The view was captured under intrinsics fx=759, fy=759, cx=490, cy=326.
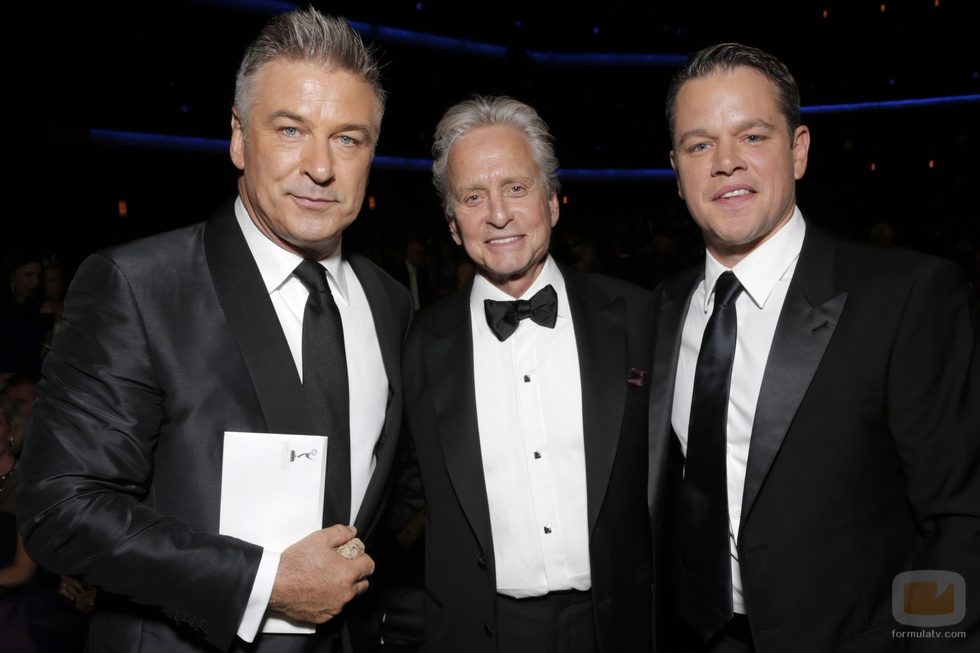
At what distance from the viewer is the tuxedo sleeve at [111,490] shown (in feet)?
4.58

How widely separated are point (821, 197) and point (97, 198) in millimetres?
7565

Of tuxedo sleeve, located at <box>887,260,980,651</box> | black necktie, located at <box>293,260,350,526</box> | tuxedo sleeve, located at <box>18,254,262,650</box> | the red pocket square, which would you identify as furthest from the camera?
the red pocket square

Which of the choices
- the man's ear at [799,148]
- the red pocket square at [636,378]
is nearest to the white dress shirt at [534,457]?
the red pocket square at [636,378]

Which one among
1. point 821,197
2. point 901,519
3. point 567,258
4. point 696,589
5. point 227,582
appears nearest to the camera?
point 227,582

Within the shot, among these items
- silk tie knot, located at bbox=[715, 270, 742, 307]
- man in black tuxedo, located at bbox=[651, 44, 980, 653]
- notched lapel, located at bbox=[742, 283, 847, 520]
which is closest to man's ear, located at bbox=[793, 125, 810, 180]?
man in black tuxedo, located at bbox=[651, 44, 980, 653]

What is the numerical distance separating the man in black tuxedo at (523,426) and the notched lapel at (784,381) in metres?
0.42

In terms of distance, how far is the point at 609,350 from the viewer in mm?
2152

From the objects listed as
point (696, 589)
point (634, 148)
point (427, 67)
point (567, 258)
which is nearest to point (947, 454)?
point (696, 589)

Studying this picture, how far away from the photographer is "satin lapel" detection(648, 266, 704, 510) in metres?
2.02

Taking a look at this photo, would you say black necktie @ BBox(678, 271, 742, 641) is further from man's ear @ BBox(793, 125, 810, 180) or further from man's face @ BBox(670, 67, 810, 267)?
man's ear @ BBox(793, 125, 810, 180)

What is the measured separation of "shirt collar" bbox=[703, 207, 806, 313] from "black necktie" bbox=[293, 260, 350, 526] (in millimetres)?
1000

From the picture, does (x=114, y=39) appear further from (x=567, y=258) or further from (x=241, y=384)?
(x=241, y=384)

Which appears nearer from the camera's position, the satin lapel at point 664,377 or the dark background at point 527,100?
the satin lapel at point 664,377

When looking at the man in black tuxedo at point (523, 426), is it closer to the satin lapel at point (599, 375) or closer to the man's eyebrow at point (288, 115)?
the satin lapel at point (599, 375)
